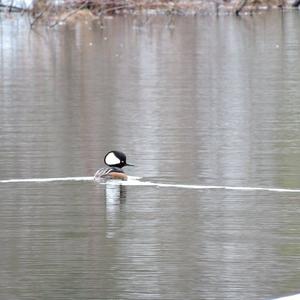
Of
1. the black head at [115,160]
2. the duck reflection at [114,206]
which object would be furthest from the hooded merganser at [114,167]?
the duck reflection at [114,206]

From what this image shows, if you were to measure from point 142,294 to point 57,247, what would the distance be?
54.5 inches

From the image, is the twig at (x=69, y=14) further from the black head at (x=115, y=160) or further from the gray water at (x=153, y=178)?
the black head at (x=115, y=160)

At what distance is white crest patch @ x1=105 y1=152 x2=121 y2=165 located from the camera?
36.8 feet

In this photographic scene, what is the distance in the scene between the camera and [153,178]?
11422 millimetres

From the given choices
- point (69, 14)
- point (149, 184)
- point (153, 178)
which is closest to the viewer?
point (149, 184)

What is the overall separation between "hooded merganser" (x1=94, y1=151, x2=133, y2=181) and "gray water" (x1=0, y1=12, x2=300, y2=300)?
0.16m

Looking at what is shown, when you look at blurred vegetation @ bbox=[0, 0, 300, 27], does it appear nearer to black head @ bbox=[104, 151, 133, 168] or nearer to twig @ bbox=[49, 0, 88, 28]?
twig @ bbox=[49, 0, 88, 28]

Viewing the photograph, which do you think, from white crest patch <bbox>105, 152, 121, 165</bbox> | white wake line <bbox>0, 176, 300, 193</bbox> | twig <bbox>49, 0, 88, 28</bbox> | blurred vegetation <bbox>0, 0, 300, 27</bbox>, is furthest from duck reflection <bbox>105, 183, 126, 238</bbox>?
blurred vegetation <bbox>0, 0, 300, 27</bbox>

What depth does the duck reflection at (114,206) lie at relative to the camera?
9031mm

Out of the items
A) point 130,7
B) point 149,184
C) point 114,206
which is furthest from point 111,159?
point 130,7

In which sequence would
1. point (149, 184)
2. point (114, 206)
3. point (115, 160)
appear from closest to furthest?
point (114, 206) → point (149, 184) → point (115, 160)

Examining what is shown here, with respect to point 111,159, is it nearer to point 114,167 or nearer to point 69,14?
point 114,167

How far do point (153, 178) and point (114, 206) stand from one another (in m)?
1.46

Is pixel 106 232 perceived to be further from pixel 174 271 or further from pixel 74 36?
pixel 74 36
